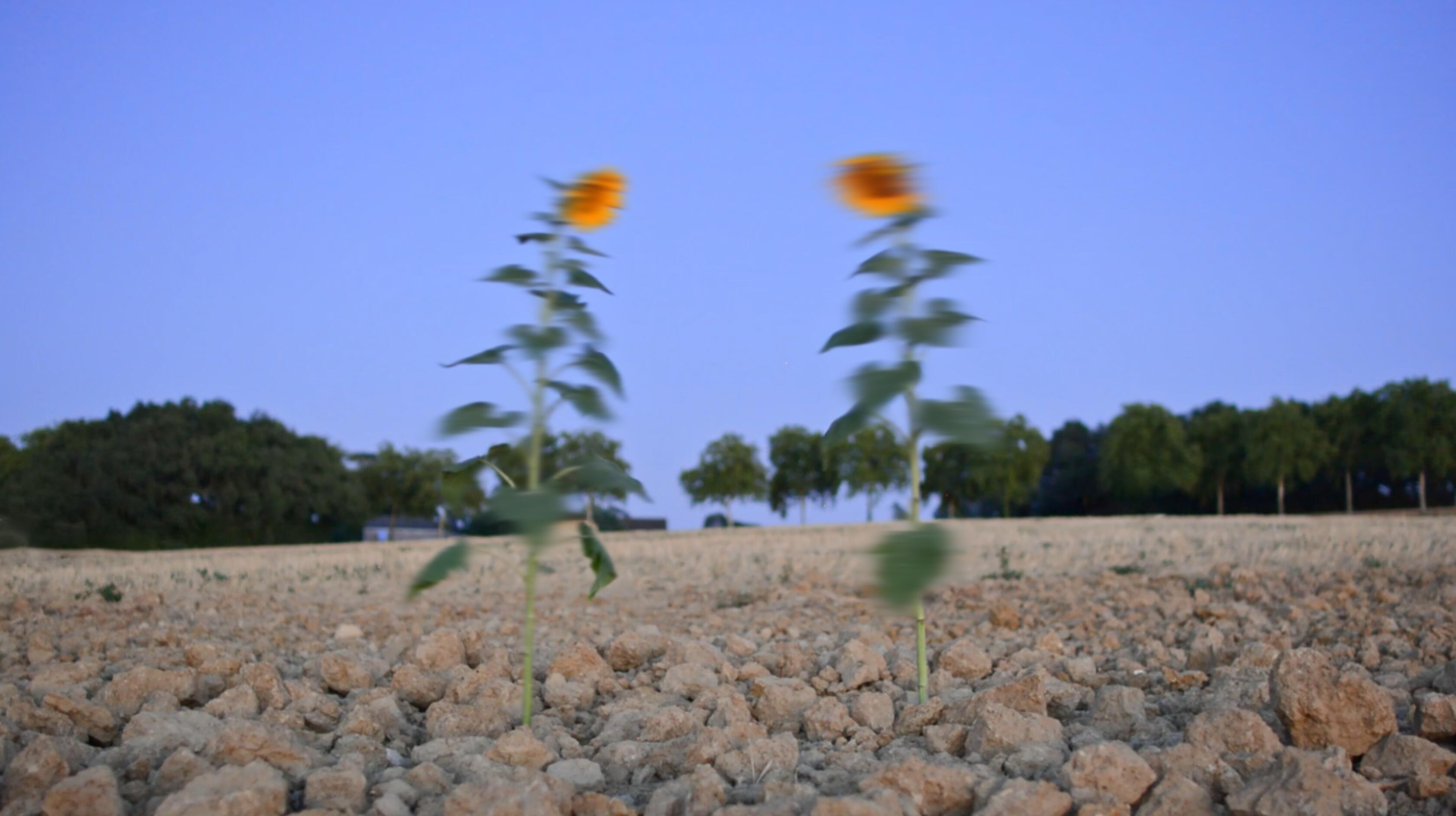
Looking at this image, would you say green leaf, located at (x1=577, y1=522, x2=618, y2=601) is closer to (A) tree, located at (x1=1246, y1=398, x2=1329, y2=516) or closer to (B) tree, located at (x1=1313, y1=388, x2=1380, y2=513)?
(A) tree, located at (x1=1246, y1=398, x2=1329, y2=516)

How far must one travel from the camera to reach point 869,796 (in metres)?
2.37

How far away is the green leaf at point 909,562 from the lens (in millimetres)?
2340

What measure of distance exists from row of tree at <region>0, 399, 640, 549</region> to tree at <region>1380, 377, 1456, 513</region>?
35.3 meters

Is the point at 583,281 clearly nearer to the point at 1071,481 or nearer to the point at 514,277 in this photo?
the point at 514,277

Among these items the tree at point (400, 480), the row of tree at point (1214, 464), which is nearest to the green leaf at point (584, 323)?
the row of tree at point (1214, 464)

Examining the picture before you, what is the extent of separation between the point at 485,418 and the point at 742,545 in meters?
15.1

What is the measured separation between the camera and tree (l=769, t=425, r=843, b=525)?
55562 millimetres

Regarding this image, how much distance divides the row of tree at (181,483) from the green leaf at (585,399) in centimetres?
3101

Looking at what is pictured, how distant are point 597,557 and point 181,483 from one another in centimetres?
4329

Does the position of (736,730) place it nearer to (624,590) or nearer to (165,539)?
(624,590)

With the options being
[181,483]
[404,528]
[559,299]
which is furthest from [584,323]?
[404,528]

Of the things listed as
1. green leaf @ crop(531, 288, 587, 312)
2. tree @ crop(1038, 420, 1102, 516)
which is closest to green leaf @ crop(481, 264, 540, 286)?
green leaf @ crop(531, 288, 587, 312)

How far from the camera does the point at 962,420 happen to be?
2465 mm

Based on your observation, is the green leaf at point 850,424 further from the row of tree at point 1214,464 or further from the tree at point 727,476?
the tree at point 727,476
